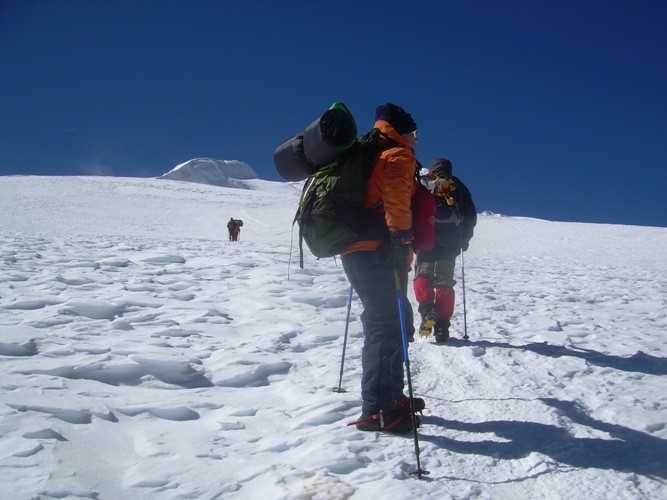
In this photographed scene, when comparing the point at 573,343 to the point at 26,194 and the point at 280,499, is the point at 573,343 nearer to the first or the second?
the point at 280,499

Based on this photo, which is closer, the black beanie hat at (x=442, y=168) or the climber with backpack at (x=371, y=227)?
the climber with backpack at (x=371, y=227)

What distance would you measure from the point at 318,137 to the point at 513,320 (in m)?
4.29

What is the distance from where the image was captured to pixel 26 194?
37781mm

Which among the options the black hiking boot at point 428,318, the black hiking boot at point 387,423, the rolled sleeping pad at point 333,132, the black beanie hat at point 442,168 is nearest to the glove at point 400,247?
the rolled sleeping pad at point 333,132

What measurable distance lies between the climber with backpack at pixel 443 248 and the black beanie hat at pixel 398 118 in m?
1.91

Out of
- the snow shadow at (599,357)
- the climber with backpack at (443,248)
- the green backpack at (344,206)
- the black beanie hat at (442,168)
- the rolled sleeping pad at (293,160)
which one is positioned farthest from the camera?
the black beanie hat at (442,168)

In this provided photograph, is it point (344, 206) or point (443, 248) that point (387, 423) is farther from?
point (443, 248)

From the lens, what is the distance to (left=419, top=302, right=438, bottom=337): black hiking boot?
17.1 ft

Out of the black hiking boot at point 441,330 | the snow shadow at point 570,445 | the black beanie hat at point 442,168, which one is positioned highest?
the black beanie hat at point 442,168

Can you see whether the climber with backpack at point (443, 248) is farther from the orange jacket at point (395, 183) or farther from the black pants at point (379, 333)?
the orange jacket at point (395, 183)

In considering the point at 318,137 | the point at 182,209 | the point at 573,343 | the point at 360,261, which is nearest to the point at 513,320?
the point at 573,343

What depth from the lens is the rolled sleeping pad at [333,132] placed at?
322cm

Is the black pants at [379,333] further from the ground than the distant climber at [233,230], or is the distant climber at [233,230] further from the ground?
the distant climber at [233,230]

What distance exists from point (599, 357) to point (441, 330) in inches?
58.3
